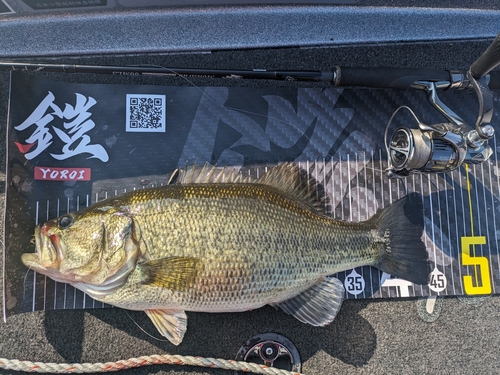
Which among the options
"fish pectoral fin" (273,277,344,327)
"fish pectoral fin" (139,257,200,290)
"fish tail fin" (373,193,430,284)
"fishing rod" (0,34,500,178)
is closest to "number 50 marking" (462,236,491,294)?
"fish tail fin" (373,193,430,284)

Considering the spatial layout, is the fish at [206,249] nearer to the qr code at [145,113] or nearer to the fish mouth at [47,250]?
the fish mouth at [47,250]

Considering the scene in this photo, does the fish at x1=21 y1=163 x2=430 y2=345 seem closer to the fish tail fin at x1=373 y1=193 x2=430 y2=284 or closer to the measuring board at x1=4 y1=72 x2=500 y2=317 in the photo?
the fish tail fin at x1=373 y1=193 x2=430 y2=284

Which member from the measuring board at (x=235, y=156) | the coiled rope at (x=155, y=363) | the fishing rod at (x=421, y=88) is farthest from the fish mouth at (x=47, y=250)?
the fishing rod at (x=421, y=88)

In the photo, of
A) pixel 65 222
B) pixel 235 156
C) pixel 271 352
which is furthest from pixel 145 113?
pixel 271 352

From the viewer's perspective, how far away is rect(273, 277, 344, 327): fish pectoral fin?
5.98ft

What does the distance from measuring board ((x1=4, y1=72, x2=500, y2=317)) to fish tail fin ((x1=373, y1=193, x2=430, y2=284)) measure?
136 mm

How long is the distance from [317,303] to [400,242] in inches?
21.3

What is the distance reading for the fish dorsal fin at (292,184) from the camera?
1.84 metres

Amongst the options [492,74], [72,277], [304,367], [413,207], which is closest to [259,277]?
[304,367]

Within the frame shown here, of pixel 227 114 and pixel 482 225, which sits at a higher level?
pixel 227 114

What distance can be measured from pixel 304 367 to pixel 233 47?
72.0 inches

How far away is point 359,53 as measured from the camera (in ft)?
7.27

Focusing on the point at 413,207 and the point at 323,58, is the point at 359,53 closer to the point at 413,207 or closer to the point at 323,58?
the point at 323,58

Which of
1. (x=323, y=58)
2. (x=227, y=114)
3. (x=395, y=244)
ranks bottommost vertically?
(x=395, y=244)
